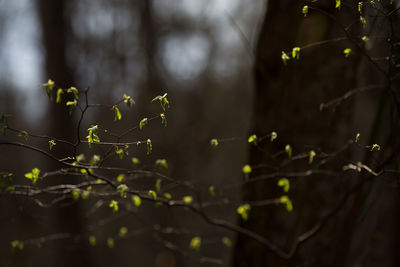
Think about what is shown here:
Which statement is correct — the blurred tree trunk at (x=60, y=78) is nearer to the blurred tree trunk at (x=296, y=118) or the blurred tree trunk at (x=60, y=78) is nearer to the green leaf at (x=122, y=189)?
the blurred tree trunk at (x=296, y=118)

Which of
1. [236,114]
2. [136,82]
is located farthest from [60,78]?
[236,114]

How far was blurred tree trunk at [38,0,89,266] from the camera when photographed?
6254mm

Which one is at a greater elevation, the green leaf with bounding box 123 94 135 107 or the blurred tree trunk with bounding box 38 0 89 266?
the blurred tree trunk with bounding box 38 0 89 266

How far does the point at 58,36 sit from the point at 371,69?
5130 millimetres

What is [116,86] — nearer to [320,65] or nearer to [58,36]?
[58,36]

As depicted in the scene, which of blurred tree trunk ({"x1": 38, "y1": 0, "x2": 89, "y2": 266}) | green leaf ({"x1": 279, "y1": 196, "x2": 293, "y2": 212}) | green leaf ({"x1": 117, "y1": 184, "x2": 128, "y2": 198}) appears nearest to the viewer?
green leaf ({"x1": 117, "y1": 184, "x2": 128, "y2": 198})

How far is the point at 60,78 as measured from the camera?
6328 mm

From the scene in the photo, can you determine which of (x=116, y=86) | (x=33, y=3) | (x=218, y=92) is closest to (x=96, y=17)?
(x=116, y=86)

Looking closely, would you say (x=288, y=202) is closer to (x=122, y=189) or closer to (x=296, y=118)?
(x=296, y=118)

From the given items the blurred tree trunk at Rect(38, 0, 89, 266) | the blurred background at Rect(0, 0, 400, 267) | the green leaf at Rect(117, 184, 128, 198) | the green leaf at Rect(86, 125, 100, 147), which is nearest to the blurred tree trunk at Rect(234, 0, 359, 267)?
the blurred background at Rect(0, 0, 400, 267)

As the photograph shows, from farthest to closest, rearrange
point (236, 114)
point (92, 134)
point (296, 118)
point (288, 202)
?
point (236, 114), point (296, 118), point (288, 202), point (92, 134)

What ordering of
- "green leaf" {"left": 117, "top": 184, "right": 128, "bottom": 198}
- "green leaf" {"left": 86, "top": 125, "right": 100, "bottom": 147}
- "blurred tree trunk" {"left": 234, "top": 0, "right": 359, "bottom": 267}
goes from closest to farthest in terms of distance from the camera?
"green leaf" {"left": 86, "top": 125, "right": 100, "bottom": 147} < "green leaf" {"left": 117, "top": 184, "right": 128, "bottom": 198} < "blurred tree trunk" {"left": 234, "top": 0, "right": 359, "bottom": 267}

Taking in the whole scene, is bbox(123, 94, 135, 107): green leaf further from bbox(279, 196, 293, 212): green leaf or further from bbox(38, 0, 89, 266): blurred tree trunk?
bbox(38, 0, 89, 266): blurred tree trunk

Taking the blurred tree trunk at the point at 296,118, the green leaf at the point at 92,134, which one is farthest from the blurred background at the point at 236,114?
the green leaf at the point at 92,134
